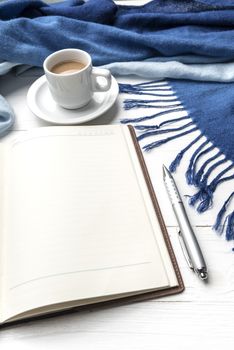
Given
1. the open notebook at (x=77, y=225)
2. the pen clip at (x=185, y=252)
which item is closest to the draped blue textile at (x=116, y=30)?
the open notebook at (x=77, y=225)

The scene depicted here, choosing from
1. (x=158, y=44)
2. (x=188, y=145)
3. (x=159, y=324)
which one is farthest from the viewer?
(x=158, y=44)

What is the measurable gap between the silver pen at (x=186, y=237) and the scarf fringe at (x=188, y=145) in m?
0.02

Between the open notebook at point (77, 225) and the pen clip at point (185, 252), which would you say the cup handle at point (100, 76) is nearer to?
the open notebook at point (77, 225)

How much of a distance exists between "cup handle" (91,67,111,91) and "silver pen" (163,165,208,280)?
20 centimetres

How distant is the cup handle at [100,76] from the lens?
0.63 m

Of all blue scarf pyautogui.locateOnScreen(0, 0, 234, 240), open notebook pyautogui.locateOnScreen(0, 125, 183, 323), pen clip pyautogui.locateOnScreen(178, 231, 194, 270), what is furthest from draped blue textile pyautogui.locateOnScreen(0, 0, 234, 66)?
pen clip pyautogui.locateOnScreen(178, 231, 194, 270)

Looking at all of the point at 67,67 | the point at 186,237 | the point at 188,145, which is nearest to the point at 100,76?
the point at 67,67

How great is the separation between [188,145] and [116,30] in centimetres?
28

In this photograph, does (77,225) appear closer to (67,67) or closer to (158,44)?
(67,67)

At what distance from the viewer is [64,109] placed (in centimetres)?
65

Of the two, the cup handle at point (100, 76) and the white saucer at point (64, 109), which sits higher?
the cup handle at point (100, 76)

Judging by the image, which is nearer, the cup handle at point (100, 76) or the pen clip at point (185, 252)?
the pen clip at point (185, 252)

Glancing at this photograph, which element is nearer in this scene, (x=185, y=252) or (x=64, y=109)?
(x=185, y=252)

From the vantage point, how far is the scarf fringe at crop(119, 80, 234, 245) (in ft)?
1.68
